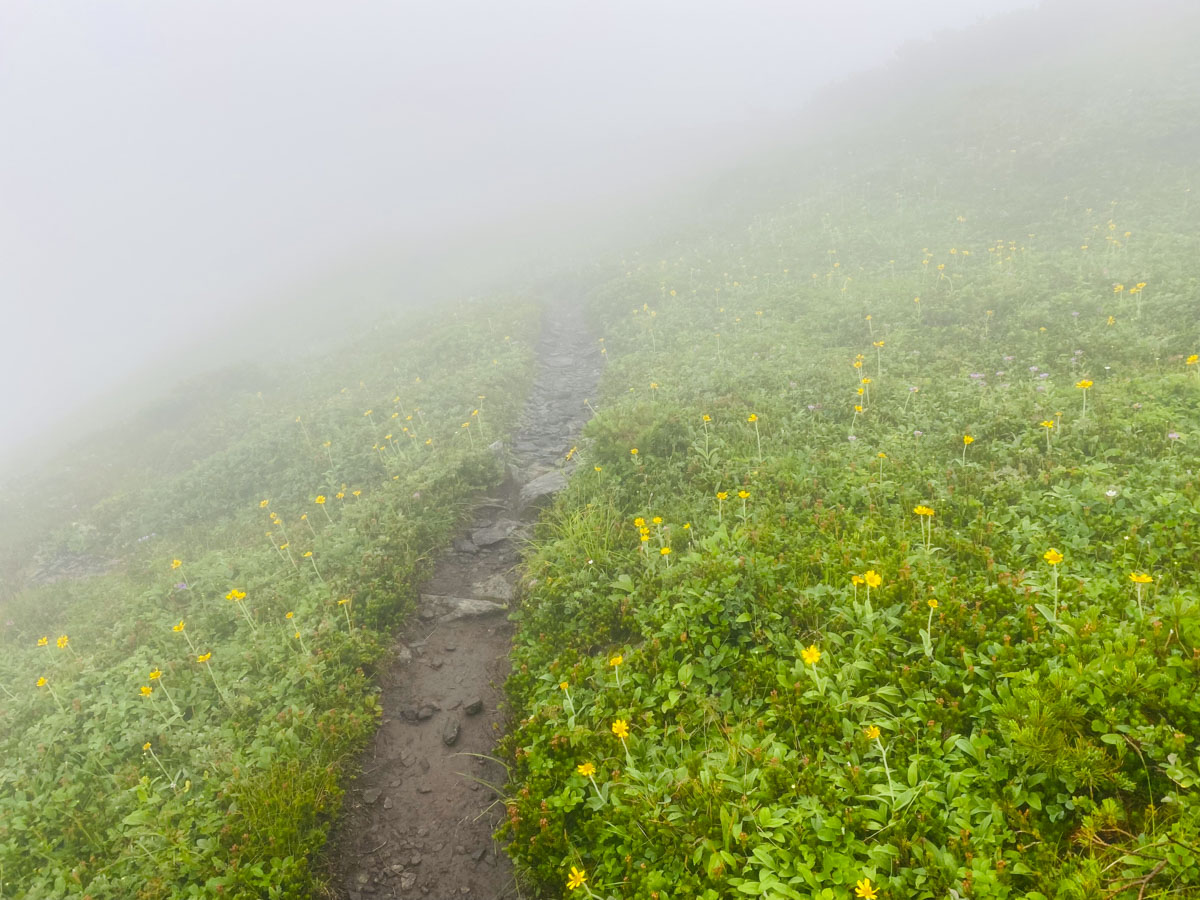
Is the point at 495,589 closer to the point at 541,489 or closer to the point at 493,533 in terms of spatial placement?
the point at 493,533

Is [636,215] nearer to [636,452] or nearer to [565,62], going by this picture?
[636,452]

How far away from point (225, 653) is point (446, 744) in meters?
3.59

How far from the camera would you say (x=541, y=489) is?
35.7ft

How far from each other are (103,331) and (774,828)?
9056 cm

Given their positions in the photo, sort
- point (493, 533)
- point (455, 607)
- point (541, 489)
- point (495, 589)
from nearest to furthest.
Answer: point (455, 607) < point (495, 589) < point (493, 533) < point (541, 489)

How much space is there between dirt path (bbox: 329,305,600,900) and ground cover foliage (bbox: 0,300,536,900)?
36cm

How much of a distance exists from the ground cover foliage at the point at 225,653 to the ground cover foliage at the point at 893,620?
2.24 meters

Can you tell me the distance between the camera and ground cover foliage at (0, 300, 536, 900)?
5.01m

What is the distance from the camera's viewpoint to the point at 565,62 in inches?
4124

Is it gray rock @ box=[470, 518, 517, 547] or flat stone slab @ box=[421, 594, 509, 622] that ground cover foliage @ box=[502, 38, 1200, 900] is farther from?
gray rock @ box=[470, 518, 517, 547]

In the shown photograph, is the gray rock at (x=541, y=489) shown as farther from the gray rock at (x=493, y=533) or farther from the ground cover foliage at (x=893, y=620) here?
the ground cover foliage at (x=893, y=620)

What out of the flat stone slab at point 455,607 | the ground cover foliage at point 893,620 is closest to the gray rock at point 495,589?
the flat stone slab at point 455,607

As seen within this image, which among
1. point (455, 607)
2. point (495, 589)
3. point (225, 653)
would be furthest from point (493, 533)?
point (225, 653)

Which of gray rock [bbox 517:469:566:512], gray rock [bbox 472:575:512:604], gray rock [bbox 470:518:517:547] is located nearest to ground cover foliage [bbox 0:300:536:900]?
gray rock [bbox 470:518:517:547]
